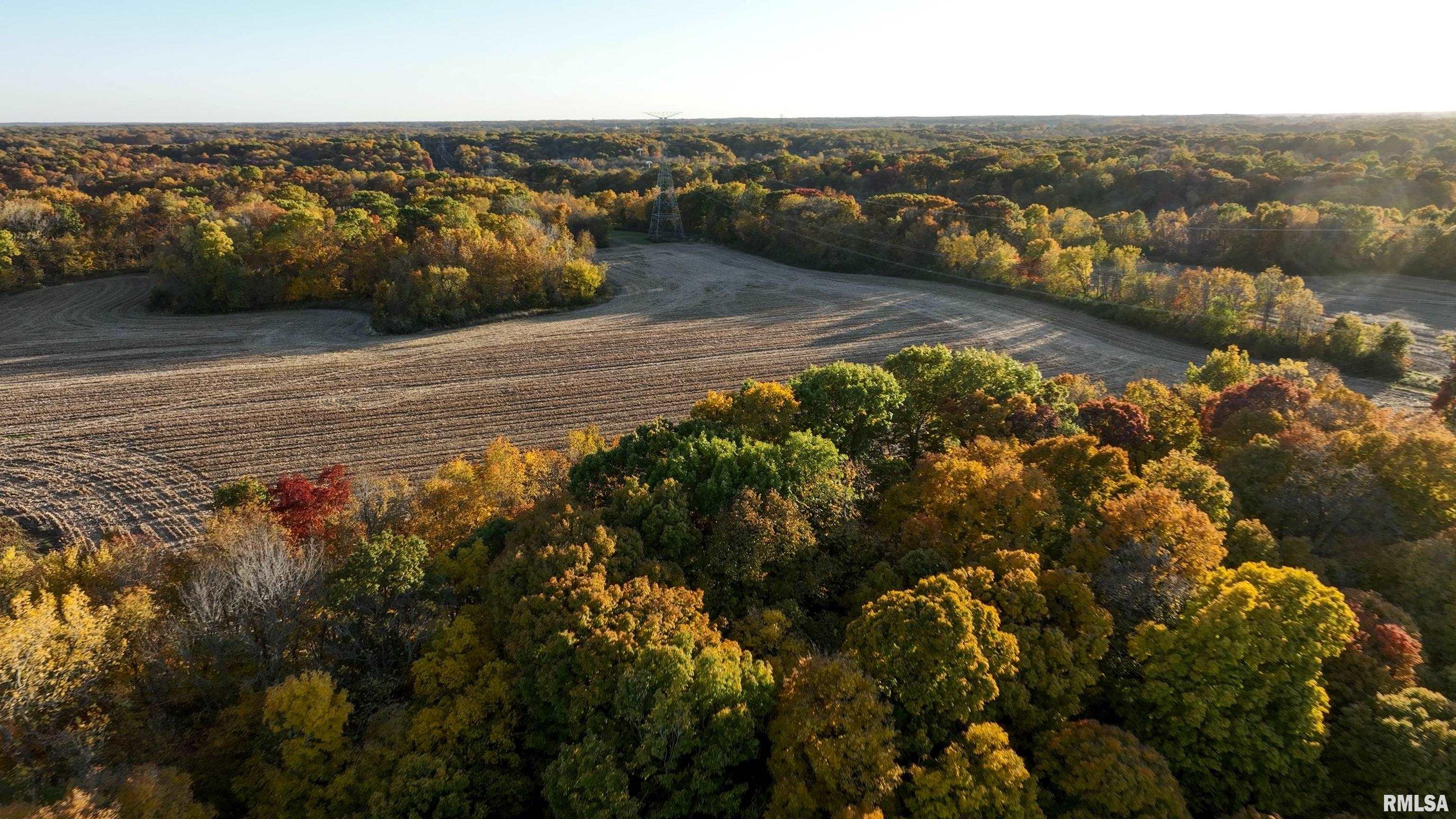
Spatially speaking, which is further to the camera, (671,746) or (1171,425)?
(1171,425)

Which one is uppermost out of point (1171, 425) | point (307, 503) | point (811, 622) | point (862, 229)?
point (862, 229)

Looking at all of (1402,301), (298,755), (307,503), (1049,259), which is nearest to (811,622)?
(298,755)

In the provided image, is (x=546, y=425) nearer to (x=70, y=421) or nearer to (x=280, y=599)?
(x=280, y=599)

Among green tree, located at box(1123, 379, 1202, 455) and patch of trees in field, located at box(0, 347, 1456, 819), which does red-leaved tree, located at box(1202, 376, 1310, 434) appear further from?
patch of trees in field, located at box(0, 347, 1456, 819)

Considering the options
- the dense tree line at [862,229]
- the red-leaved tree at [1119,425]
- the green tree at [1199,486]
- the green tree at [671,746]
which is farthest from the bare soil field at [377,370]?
the green tree at [1199,486]

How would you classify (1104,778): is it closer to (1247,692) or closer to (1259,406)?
(1247,692)

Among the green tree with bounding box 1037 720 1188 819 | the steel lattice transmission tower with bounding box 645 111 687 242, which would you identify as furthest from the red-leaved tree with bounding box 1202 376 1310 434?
the steel lattice transmission tower with bounding box 645 111 687 242

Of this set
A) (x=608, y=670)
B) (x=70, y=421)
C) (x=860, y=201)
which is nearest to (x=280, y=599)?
(x=608, y=670)
